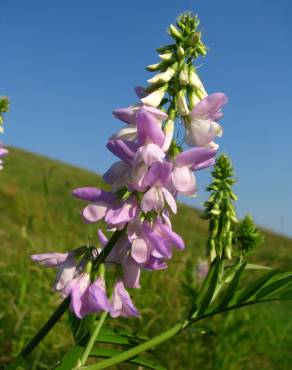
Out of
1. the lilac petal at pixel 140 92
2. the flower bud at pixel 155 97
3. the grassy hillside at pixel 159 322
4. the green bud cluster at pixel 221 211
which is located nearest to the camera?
the flower bud at pixel 155 97

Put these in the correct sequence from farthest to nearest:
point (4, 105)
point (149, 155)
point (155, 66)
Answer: point (4, 105) < point (155, 66) < point (149, 155)

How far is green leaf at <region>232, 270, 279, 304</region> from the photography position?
1642 mm

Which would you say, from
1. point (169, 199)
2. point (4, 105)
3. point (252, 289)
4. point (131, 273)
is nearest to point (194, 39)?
point (169, 199)

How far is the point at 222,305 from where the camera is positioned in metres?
1.70

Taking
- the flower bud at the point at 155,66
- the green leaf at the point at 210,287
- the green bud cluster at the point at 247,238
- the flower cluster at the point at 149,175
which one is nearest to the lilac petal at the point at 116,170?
the flower cluster at the point at 149,175

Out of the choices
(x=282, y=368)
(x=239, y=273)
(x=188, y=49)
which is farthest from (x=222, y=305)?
(x=282, y=368)

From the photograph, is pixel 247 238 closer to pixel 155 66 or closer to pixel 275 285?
pixel 275 285

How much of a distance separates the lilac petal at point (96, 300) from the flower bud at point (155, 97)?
0.54 metres

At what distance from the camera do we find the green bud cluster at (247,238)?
197 centimetres

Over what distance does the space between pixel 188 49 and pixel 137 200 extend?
49 cm

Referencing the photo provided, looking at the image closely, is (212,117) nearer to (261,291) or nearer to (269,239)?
(261,291)

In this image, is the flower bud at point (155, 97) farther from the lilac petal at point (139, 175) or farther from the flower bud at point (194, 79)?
the lilac petal at point (139, 175)

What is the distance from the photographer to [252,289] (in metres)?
1.68

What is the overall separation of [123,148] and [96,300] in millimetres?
433
